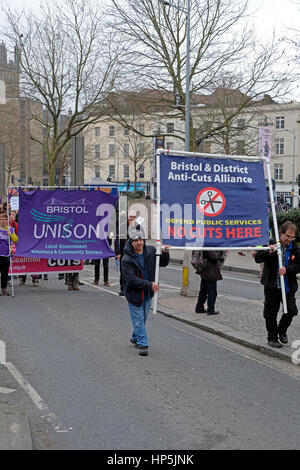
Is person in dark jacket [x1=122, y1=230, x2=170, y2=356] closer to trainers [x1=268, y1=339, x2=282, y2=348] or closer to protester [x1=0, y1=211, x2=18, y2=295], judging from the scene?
trainers [x1=268, y1=339, x2=282, y2=348]

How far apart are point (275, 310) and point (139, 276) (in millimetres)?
1914

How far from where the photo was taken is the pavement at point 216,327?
4.50 m

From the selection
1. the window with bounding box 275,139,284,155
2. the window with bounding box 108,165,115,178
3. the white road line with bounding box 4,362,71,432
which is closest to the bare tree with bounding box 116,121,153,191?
the window with bounding box 108,165,115,178

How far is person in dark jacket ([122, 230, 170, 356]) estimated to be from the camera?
7.17 m

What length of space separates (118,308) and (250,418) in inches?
240

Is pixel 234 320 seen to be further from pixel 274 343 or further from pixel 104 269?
pixel 104 269

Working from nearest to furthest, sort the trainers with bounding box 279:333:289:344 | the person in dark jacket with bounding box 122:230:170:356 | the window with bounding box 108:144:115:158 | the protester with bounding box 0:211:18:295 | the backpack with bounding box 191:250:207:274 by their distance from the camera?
the person in dark jacket with bounding box 122:230:170:356, the trainers with bounding box 279:333:289:344, the backpack with bounding box 191:250:207:274, the protester with bounding box 0:211:18:295, the window with bounding box 108:144:115:158

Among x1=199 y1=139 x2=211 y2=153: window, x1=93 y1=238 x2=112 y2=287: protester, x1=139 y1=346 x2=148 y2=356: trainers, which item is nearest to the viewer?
x1=139 y1=346 x2=148 y2=356: trainers

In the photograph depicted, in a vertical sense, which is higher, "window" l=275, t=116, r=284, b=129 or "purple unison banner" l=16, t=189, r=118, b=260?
"window" l=275, t=116, r=284, b=129

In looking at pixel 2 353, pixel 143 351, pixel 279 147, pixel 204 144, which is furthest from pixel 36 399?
pixel 279 147

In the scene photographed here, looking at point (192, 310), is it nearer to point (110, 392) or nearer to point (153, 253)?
point (153, 253)

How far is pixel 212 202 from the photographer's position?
7.82 m

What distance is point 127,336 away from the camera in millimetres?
8516

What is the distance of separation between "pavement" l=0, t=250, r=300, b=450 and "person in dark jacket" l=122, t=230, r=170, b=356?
1648 mm
